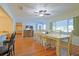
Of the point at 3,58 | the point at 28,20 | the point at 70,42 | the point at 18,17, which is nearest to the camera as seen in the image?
the point at 3,58

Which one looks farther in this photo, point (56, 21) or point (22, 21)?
point (56, 21)

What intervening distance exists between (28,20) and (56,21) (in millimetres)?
496

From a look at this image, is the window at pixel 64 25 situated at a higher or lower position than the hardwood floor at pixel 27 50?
higher

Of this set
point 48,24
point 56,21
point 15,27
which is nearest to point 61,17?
point 56,21

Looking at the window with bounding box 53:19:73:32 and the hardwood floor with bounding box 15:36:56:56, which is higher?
the window with bounding box 53:19:73:32

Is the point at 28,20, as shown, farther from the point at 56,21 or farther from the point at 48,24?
the point at 56,21

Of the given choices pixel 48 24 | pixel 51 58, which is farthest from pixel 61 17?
pixel 51 58

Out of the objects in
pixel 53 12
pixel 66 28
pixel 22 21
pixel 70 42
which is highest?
pixel 53 12

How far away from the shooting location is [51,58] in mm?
1093

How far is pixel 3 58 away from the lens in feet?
3.45

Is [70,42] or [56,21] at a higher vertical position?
[56,21]

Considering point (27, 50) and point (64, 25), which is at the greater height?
point (64, 25)

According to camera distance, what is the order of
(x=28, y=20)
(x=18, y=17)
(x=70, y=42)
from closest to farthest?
1. (x=18, y=17)
2. (x=28, y=20)
3. (x=70, y=42)

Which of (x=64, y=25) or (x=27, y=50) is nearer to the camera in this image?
(x=64, y=25)
